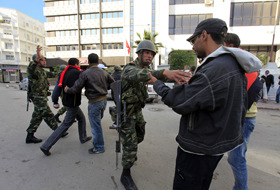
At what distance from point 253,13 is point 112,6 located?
2210cm

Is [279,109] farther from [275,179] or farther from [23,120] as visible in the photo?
[23,120]

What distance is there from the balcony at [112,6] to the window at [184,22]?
10518 millimetres

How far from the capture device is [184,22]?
21.4 meters

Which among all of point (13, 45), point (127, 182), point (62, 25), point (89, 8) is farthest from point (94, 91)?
point (13, 45)

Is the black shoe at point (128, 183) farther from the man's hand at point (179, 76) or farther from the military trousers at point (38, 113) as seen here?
the military trousers at point (38, 113)

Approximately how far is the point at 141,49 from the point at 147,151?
213 cm

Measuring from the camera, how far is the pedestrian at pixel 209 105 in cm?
108

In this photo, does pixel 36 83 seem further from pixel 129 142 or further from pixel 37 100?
pixel 129 142

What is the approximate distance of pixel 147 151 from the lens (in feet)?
10.5

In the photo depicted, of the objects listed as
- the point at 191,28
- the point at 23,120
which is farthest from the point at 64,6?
the point at 23,120

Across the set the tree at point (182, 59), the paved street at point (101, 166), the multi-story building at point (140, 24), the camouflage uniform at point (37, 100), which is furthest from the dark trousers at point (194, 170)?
the multi-story building at point (140, 24)

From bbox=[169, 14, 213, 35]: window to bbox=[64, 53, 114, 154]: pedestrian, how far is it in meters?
21.4

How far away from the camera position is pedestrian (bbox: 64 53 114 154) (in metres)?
2.98

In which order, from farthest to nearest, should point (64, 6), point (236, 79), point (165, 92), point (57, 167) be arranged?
point (64, 6) → point (57, 167) → point (165, 92) → point (236, 79)
